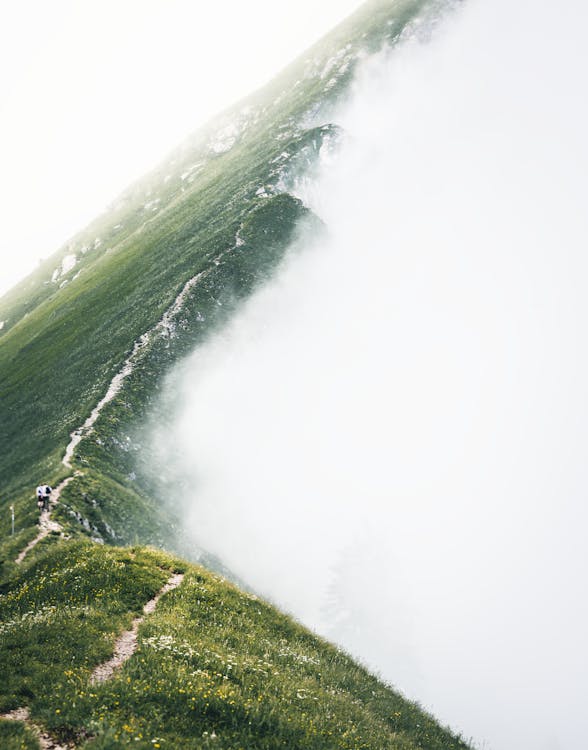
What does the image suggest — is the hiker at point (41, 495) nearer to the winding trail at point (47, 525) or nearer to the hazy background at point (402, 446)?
the winding trail at point (47, 525)

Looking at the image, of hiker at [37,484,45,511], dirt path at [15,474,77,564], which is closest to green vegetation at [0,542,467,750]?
dirt path at [15,474,77,564]

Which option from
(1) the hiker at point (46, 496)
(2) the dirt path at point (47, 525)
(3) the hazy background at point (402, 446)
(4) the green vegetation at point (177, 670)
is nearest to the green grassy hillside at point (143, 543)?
(4) the green vegetation at point (177, 670)

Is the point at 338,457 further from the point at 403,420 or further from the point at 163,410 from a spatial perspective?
the point at 163,410

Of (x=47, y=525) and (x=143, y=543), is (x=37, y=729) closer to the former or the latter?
(x=47, y=525)

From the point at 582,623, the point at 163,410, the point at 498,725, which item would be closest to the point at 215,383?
the point at 163,410

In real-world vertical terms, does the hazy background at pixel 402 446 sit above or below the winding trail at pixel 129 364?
below

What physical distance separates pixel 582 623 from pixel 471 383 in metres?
90.7

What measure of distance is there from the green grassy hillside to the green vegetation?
52mm

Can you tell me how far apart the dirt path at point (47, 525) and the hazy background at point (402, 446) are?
55.4ft

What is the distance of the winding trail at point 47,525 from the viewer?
21.3 m

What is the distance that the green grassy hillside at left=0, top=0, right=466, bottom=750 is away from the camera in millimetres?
9922

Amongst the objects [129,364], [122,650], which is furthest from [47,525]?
[129,364]

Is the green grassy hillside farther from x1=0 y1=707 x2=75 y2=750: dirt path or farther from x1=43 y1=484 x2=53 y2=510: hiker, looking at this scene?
x1=43 y1=484 x2=53 y2=510: hiker

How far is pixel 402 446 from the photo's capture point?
4801 inches
